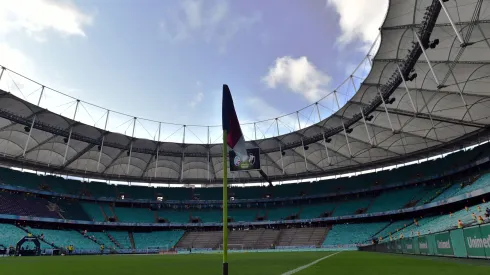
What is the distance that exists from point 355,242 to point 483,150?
23.9m

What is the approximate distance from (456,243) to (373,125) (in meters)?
32.4

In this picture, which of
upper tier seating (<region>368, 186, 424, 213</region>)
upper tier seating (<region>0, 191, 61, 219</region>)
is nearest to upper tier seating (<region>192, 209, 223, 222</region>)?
upper tier seating (<region>0, 191, 61, 219</region>)

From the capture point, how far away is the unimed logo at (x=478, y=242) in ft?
35.7

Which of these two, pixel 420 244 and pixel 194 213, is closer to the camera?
pixel 420 244

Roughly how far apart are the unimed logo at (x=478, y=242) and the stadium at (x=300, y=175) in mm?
9461

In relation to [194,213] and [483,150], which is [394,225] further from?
[194,213]

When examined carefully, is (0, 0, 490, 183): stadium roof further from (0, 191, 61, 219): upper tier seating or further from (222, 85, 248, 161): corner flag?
(222, 85, 248, 161): corner flag

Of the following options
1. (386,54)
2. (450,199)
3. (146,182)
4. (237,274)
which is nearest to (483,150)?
(450,199)

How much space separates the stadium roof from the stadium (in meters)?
0.19

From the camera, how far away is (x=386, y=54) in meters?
31.6

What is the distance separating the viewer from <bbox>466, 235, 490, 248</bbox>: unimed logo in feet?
35.7

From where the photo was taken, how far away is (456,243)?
13781 mm

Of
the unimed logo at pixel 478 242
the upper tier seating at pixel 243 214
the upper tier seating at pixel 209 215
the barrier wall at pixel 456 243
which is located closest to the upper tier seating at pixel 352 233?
the upper tier seating at pixel 243 214

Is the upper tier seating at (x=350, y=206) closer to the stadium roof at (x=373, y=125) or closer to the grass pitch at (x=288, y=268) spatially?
the stadium roof at (x=373, y=125)
